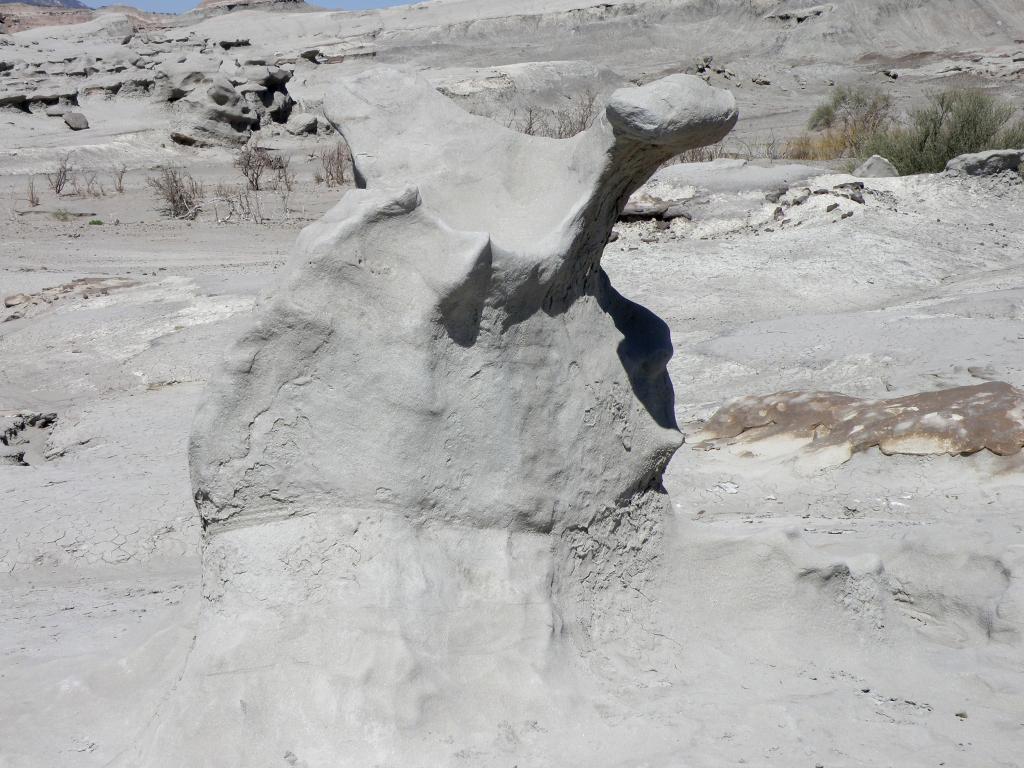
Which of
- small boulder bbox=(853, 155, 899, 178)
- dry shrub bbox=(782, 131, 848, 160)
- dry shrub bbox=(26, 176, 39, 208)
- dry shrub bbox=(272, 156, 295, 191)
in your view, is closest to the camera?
small boulder bbox=(853, 155, 899, 178)

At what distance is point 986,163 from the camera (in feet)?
31.6

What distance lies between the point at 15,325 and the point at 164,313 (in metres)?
1.16

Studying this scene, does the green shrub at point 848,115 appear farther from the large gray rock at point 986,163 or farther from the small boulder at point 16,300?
the small boulder at point 16,300

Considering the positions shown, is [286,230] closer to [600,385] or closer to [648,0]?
[600,385]

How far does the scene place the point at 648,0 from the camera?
1302 inches

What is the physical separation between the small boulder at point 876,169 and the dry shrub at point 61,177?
9287 mm

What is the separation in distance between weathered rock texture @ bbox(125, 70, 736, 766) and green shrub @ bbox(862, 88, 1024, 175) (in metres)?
9.52

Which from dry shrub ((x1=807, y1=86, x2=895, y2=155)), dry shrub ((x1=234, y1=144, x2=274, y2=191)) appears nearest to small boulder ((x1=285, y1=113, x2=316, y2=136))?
dry shrub ((x1=234, y1=144, x2=274, y2=191))

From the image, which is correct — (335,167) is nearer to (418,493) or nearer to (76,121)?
(76,121)

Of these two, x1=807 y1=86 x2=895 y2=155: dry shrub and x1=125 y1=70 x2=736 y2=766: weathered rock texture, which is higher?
x1=125 y1=70 x2=736 y2=766: weathered rock texture

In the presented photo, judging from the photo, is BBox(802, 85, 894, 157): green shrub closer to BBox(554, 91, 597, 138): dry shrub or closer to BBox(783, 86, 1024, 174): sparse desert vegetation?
BBox(783, 86, 1024, 174): sparse desert vegetation

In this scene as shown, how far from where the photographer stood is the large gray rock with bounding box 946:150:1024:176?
9641 mm

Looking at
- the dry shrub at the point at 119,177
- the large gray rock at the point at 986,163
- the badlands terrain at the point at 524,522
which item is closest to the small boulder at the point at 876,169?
the large gray rock at the point at 986,163

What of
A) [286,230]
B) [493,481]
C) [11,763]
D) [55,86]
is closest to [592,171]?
[493,481]
